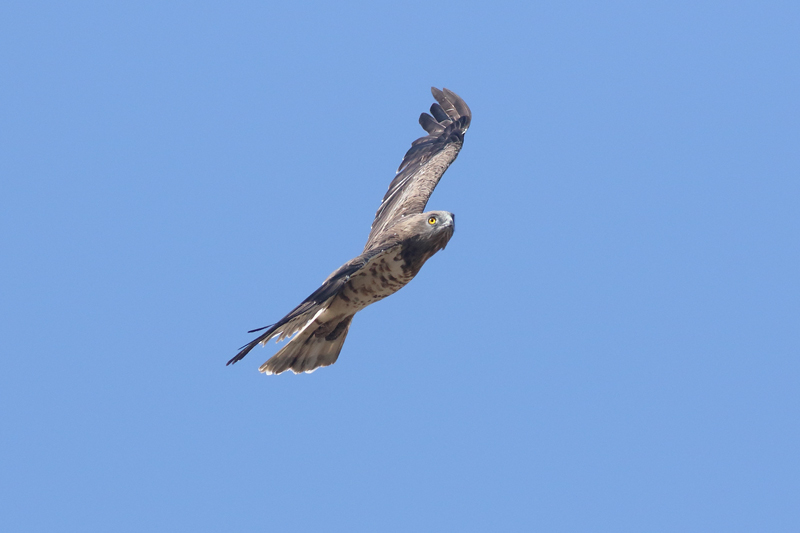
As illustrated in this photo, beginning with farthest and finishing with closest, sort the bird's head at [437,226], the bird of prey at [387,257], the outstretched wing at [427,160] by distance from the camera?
the outstretched wing at [427,160], the bird's head at [437,226], the bird of prey at [387,257]

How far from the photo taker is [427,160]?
1395cm

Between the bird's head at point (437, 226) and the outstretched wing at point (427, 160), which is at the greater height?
the outstretched wing at point (427, 160)

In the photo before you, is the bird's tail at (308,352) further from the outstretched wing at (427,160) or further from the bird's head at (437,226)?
the bird's head at (437,226)

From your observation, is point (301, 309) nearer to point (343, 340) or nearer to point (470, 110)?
point (343, 340)

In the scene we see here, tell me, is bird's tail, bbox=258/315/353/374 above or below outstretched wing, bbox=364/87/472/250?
below

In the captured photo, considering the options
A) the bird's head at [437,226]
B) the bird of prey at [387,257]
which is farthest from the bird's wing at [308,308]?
the bird's head at [437,226]

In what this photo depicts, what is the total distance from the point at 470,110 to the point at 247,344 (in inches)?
276

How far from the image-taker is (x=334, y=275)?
985 cm

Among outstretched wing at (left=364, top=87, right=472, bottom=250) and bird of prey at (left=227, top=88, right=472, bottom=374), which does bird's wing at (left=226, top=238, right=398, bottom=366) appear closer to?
bird of prey at (left=227, top=88, right=472, bottom=374)

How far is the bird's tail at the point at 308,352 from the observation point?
1197 centimetres

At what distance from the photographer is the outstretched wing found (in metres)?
12.5

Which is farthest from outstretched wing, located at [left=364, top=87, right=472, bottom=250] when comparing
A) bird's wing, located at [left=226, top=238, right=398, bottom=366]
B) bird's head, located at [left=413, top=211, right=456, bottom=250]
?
bird's wing, located at [left=226, top=238, right=398, bottom=366]

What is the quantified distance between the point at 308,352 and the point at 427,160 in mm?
3439

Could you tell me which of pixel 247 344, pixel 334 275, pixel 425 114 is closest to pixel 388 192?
pixel 425 114
